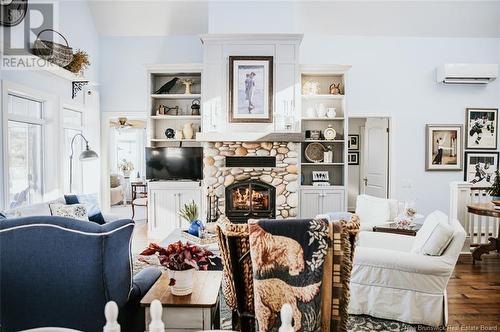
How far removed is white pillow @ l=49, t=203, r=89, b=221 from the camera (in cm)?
418

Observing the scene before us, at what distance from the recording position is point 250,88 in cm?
565

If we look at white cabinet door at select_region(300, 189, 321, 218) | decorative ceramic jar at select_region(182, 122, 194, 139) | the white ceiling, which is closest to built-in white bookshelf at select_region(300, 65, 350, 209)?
white cabinet door at select_region(300, 189, 321, 218)

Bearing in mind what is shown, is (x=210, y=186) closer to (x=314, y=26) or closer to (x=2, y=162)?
(x=2, y=162)

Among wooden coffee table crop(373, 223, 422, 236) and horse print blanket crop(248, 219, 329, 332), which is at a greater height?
horse print blanket crop(248, 219, 329, 332)

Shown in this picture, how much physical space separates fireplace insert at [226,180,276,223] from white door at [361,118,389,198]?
225 centimetres

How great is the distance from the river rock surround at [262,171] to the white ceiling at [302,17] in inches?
74.1

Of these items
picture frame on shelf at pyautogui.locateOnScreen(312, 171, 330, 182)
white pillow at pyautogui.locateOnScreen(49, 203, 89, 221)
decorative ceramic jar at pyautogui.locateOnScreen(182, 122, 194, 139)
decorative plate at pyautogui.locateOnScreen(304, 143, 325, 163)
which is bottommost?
white pillow at pyautogui.locateOnScreen(49, 203, 89, 221)

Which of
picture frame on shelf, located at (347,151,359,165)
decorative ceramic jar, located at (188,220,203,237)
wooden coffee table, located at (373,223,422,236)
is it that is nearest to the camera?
wooden coffee table, located at (373,223,422,236)

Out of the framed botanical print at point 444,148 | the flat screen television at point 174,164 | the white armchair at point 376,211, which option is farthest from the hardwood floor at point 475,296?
the flat screen television at point 174,164

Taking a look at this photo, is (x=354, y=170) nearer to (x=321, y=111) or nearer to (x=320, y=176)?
(x=320, y=176)

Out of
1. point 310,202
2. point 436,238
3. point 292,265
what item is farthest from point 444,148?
point 292,265

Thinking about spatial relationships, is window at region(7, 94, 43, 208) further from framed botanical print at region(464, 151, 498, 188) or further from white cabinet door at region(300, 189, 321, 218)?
framed botanical print at region(464, 151, 498, 188)

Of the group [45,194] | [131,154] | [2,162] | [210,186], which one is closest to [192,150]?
[210,186]

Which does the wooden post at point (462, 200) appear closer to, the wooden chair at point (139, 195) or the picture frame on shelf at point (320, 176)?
the picture frame on shelf at point (320, 176)
